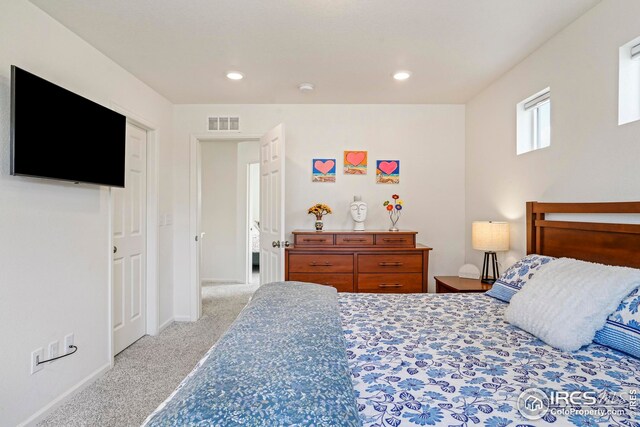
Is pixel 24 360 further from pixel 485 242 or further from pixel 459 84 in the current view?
pixel 459 84

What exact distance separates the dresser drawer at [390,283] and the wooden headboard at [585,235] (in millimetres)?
1057

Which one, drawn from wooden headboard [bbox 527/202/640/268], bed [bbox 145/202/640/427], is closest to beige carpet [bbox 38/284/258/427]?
bed [bbox 145/202/640/427]

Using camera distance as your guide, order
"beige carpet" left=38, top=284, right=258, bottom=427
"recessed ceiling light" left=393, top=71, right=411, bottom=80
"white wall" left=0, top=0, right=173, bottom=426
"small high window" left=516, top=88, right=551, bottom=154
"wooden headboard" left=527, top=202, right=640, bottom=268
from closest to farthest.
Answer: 1. "wooden headboard" left=527, top=202, right=640, bottom=268
2. "white wall" left=0, top=0, right=173, bottom=426
3. "beige carpet" left=38, top=284, right=258, bottom=427
4. "small high window" left=516, top=88, right=551, bottom=154
5. "recessed ceiling light" left=393, top=71, right=411, bottom=80

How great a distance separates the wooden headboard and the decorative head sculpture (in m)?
1.51

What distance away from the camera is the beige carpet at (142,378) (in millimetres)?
1986

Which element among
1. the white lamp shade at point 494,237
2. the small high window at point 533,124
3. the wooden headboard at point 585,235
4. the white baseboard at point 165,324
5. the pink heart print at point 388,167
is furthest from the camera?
the pink heart print at point 388,167

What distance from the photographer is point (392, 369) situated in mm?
1148

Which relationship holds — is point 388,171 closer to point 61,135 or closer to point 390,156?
point 390,156

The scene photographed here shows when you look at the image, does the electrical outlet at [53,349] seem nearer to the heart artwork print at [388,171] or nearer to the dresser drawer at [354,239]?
the dresser drawer at [354,239]

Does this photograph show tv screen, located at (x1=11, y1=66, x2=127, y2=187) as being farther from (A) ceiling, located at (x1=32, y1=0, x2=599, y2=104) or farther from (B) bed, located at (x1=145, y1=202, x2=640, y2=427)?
(B) bed, located at (x1=145, y1=202, x2=640, y2=427)

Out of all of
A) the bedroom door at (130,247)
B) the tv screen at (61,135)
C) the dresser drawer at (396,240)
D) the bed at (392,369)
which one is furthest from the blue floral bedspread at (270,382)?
the bedroom door at (130,247)

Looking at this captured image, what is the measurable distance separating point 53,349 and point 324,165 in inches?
108

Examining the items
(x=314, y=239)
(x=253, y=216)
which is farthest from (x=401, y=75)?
(x=253, y=216)

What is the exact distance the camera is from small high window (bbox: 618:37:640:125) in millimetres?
1770
